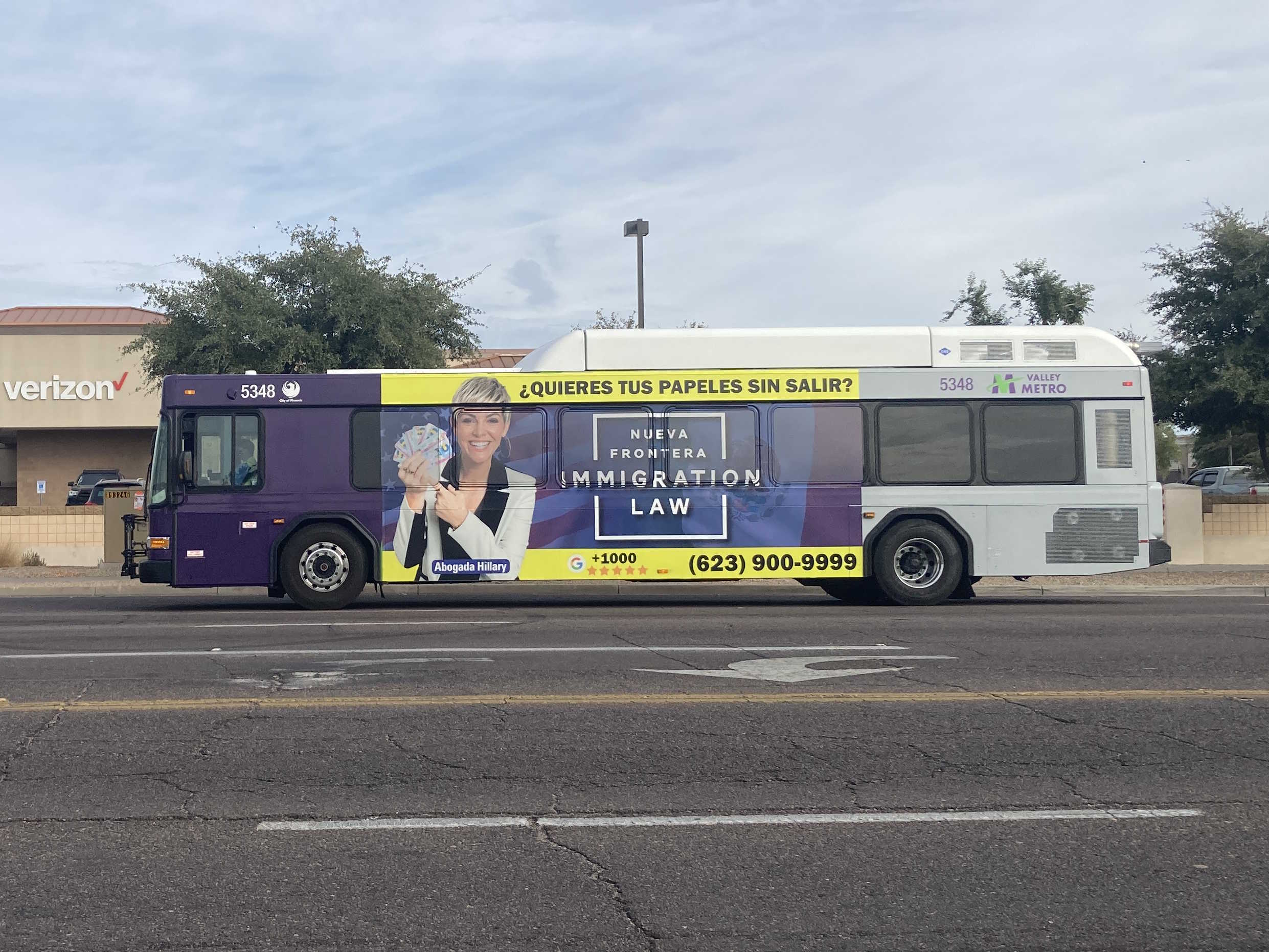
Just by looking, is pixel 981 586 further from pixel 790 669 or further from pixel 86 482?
pixel 86 482

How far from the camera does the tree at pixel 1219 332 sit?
21.9m

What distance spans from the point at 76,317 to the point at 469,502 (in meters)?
38.9

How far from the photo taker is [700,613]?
14.5 metres

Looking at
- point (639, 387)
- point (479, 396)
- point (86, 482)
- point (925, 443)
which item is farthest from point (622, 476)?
point (86, 482)

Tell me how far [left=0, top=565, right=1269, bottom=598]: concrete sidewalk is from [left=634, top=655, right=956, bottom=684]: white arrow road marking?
25.8 feet

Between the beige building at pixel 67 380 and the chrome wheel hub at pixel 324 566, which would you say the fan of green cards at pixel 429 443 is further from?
the beige building at pixel 67 380

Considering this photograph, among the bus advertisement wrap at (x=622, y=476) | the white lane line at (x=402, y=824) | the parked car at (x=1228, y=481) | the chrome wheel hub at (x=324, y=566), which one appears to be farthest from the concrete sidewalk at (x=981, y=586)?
the parked car at (x=1228, y=481)

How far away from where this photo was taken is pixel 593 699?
810 centimetres

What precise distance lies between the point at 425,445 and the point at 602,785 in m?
10.1

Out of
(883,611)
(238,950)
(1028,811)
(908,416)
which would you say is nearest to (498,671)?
(1028,811)

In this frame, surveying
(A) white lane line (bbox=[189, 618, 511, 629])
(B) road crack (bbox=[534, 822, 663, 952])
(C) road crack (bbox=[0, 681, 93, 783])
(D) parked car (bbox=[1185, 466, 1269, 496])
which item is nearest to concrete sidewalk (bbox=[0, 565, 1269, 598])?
(A) white lane line (bbox=[189, 618, 511, 629])

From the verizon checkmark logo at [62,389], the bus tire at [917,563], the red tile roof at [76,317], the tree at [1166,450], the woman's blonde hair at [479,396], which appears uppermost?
the red tile roof at [76,317]

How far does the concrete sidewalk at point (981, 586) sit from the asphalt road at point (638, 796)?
768cm

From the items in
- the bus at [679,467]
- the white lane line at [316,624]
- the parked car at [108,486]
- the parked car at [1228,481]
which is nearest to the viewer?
the white lane line at [316,624]
